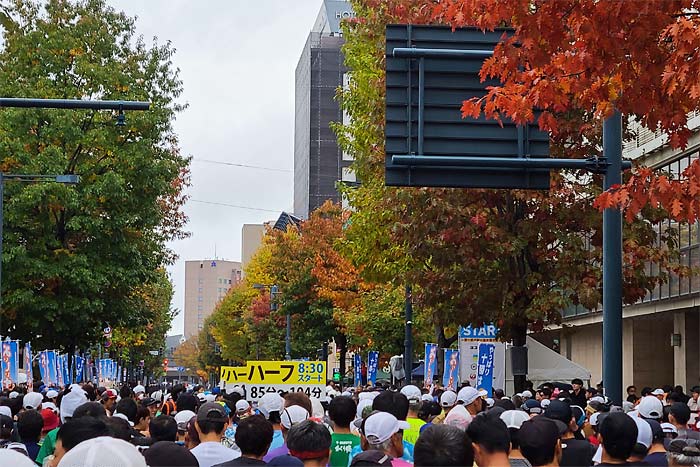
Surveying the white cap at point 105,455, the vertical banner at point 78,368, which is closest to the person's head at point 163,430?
the white cap at point 105,455

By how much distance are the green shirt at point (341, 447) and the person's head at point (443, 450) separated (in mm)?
3171

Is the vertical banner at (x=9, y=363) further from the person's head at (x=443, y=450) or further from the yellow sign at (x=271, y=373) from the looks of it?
the person's head at (x=443, y=450)

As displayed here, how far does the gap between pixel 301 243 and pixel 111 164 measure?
2588cm

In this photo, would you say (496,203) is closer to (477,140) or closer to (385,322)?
(477,140)

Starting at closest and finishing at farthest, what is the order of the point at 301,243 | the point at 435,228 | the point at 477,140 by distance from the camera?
1. the point at 477,140
2. the point at 435,228
3. the point at 301,243

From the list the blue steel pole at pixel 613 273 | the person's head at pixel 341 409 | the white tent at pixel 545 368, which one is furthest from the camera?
the white tent at pixel 545 368

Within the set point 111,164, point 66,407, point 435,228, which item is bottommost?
point 66,407

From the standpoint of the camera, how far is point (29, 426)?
10.3 metres

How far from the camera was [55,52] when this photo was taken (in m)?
37.4

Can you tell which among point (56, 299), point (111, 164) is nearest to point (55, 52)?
point (111, 164)

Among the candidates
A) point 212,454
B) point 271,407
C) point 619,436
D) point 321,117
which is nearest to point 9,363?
point 271,407

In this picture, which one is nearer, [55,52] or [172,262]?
[55,52]

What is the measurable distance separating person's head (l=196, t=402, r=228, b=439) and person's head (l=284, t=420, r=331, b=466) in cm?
143

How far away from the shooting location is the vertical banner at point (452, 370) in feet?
80.6
